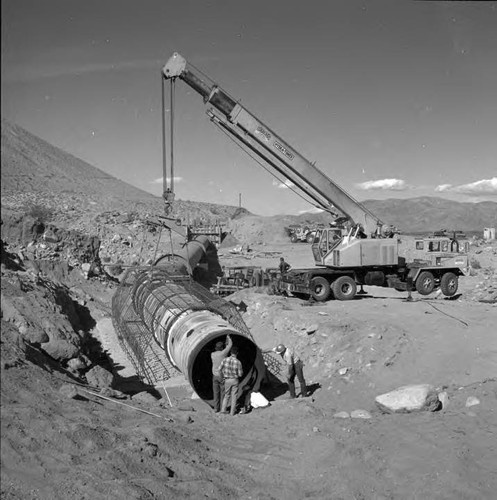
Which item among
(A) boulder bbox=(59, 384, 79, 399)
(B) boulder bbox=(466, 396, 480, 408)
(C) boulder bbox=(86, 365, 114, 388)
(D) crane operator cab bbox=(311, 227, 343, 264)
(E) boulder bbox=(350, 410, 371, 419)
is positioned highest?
(D) crane operator cab bbox=(311, 227, 343, 264)

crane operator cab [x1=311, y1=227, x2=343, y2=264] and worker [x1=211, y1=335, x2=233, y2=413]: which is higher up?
crane operator cab [x1=311, y1=227, x2=343, y2=264]

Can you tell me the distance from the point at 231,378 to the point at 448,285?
11.6 m

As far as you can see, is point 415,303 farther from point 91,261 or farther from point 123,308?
point 91,261

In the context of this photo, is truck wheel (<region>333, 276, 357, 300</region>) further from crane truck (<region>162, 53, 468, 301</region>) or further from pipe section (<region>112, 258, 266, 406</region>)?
pipe section (<region>112, 258, 266, 406</region>)

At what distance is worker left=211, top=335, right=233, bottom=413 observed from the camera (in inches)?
364

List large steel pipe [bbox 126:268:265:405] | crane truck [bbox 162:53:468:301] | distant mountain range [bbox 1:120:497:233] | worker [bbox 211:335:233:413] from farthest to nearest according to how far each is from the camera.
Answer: distant mountain range [bbox 1:120:497:233] → crane truck [bbox 162:53:468:301] → large steel pipe [bbox 126:268:265:405] → worker [bbox 211:335:233:413]

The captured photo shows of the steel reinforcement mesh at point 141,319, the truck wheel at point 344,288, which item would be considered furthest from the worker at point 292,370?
the truck wheel at point 344,288

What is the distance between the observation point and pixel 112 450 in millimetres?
6184

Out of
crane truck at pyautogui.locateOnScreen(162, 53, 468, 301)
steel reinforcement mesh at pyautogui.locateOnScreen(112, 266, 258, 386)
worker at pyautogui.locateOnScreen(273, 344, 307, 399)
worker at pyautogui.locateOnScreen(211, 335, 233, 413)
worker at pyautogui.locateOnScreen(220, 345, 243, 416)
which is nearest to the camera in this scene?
worker at pyautogui.locateOnScreen(220, 345, 243, 416)

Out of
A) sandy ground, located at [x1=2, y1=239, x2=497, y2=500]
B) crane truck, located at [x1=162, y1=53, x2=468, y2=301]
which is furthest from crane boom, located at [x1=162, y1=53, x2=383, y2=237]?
sandy ground, located at [x1=2, y1=239, x2=497, y2=500]

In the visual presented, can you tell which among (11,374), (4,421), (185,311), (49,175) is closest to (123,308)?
(185,311)

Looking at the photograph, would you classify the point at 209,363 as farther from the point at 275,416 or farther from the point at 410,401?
the point at 410,401

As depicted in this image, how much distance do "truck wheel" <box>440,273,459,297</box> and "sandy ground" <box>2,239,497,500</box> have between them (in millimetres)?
6525

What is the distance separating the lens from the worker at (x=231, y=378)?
29.9ft
